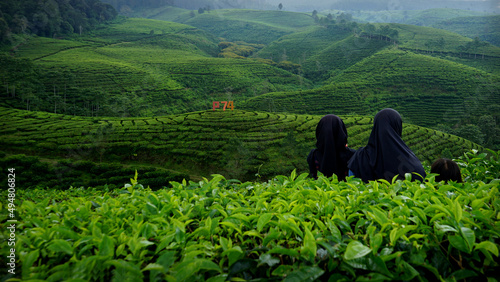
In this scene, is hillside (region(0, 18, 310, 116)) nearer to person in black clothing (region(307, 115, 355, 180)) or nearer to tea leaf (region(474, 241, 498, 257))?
person in black clothing (region(307, 115, 355, 180))

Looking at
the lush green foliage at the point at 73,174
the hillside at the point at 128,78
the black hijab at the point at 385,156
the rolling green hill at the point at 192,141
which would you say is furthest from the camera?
the hillside at the point at 128,78

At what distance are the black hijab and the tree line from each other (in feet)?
184

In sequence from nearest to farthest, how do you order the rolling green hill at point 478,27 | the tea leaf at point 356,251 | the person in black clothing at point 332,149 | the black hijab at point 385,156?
the tea leaf at point 356,251 → the black hijab at point 385,156 → the person in black clothing at point 332,149 → the rolling green hill at point 478,27

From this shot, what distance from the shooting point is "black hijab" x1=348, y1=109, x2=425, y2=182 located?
2979 mm

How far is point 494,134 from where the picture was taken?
92.9 feet

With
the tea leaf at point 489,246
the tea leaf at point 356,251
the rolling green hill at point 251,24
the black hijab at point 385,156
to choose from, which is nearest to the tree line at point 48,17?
the rolling green hill at point 251,24

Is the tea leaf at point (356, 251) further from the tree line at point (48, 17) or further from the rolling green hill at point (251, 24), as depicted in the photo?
the rolling green hill at point (251, 24)

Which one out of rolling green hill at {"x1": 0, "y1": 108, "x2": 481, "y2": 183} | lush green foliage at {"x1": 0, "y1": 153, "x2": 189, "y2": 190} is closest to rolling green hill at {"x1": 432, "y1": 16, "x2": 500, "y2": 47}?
rolling green hill at {"x1": 0, "y1": 108, "x2": 481, "y2": 183}

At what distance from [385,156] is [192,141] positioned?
19.8 m

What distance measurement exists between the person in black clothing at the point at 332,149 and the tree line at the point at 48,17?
55.4 m

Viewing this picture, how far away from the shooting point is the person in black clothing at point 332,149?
3.68 metres

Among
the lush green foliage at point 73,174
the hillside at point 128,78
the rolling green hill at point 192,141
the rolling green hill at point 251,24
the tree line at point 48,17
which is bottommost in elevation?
the lush green foliage at point 73,174

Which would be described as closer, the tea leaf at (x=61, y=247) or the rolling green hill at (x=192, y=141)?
the tea leaf at (x=61, y=247)

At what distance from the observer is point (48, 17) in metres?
51.8
